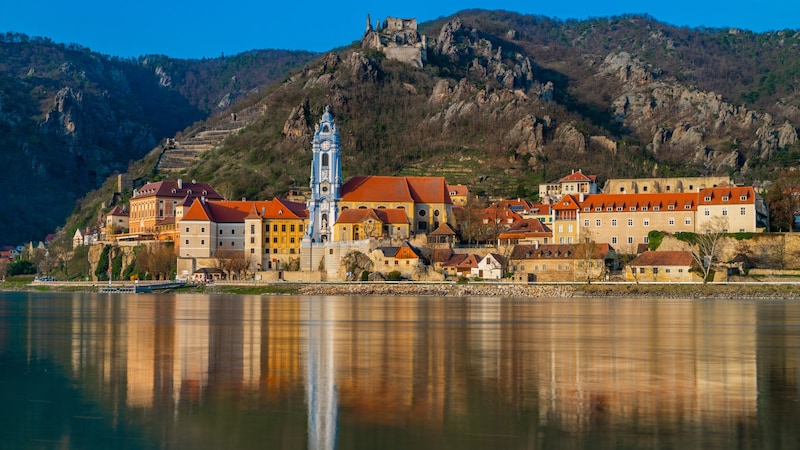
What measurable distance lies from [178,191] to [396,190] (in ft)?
95.5

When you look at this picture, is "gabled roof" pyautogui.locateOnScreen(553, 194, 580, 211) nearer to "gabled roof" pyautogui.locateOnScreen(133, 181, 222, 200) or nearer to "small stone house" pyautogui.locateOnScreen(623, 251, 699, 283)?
"small stone house" pyautogui.locateOnScreen(623, 251, 699, 283)

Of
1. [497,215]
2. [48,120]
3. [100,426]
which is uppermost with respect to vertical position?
[48,120]

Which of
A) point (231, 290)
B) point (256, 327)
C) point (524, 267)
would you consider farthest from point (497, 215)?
point (256, 327)

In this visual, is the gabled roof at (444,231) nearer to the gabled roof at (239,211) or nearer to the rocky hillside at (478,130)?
the gabled roof at (239,211)

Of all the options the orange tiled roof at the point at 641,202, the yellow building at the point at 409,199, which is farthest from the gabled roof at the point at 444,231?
the orange tiled roof at the point at 641,202

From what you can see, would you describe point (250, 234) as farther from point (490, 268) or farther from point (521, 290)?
point (521, 290)

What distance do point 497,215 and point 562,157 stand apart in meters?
30.8

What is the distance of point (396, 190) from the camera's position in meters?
97.8

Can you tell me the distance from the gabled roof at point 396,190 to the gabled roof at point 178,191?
22111 millimetres

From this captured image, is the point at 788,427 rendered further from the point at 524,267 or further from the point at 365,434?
the point at 524,267

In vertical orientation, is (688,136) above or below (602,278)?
above

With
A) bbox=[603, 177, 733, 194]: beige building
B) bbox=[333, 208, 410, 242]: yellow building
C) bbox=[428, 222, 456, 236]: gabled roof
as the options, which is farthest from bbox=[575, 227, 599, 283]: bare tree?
bbox=[603, 177, 733, 194]: beige building

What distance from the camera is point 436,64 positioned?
167 m

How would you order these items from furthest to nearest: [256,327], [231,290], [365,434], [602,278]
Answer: [231,290], [602,278], [256,327], [365,434]
